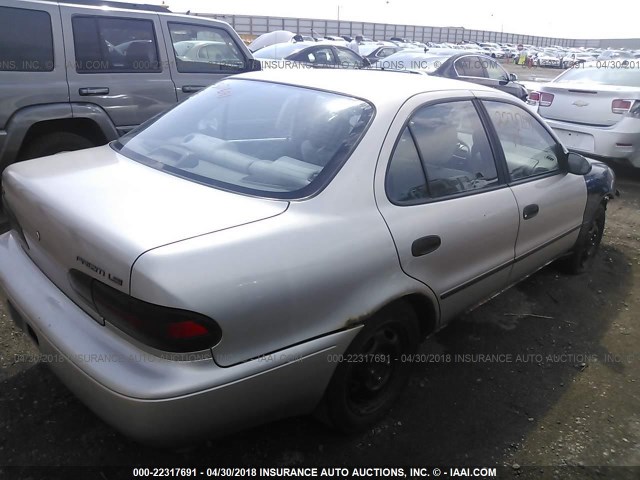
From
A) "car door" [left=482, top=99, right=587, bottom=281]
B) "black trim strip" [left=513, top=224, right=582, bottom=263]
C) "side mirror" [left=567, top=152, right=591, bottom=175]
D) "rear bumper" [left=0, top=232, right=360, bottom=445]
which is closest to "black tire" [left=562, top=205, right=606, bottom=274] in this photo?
"black trim strip" [left=513, top=224, right=582, bottom=263]

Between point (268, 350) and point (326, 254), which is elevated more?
point (326, 254)

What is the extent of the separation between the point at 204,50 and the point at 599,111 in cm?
498

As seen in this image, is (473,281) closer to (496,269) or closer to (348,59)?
(496,269)

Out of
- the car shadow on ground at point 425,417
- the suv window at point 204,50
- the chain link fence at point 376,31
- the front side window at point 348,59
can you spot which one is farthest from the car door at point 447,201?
the chain link fence at point 376,31

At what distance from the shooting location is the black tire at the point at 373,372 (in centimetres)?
217

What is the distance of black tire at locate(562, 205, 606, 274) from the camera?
400 centimetres

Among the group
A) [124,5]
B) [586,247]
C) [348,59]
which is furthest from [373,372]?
[348,59]

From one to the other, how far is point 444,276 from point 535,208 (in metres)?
0.97

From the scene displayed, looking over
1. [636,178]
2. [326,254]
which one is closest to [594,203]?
[326,254]

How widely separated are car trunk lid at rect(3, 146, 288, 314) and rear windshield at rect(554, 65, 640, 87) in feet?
22.6

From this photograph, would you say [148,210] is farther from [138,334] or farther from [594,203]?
[594,203]

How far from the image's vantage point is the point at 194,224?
1814 mm

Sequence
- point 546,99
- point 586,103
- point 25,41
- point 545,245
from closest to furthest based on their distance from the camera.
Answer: point 545,245
point 25,41
point 586,103
point 546,99

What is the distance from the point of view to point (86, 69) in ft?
15.6
